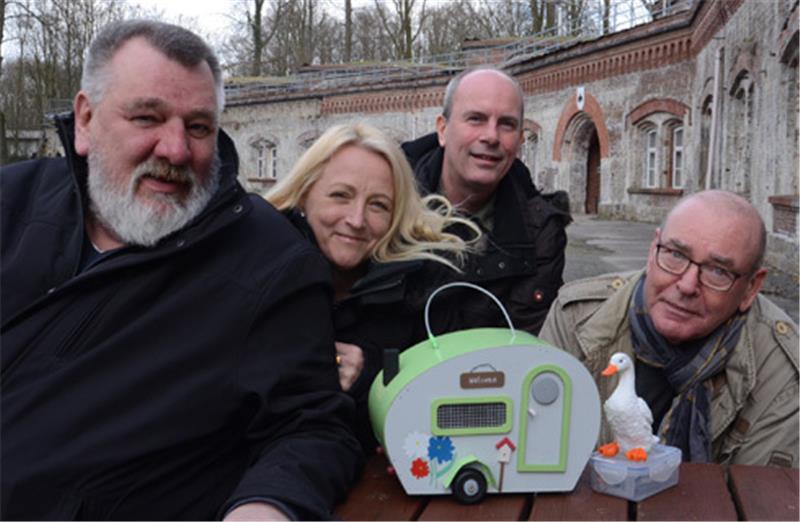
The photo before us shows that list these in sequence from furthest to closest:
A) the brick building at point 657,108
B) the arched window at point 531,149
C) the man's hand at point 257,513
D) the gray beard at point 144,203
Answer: the arched window at point 531,149
the brick building at point 657,108
the gray beard at point 144,203
the man's hand at point 257,513

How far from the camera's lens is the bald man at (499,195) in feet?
11.1

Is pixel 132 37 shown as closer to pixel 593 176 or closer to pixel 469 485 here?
pixel 469 485

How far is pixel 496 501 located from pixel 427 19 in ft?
128

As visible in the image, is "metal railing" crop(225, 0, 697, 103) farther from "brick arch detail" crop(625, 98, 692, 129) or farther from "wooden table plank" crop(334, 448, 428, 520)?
"wooden table plank" crop(334, 448, 428, 520)

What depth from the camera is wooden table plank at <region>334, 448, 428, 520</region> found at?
2.09 m

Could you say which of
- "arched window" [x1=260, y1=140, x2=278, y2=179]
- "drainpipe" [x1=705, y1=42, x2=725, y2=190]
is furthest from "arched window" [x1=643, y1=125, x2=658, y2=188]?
"arched window" [x1=260, y1=140, x2=278, y2=179]

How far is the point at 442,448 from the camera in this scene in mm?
2086

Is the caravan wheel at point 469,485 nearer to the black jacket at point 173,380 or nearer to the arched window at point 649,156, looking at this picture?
the black jacket at point 173,380

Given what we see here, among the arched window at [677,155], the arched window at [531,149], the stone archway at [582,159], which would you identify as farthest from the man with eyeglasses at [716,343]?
the arched window at [531,149]

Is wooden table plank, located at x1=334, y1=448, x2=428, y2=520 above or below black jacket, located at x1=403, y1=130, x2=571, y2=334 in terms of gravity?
below

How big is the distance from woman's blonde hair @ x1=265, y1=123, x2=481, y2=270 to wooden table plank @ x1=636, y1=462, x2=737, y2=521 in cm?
109

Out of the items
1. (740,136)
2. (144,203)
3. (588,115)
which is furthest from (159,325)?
(588,115)

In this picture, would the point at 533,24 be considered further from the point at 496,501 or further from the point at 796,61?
the point at 496,501

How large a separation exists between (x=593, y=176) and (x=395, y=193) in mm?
22199
